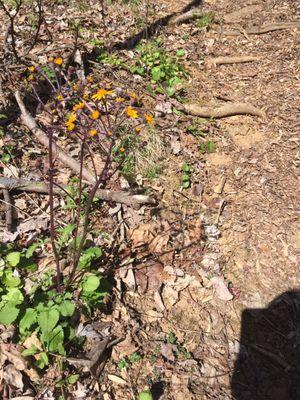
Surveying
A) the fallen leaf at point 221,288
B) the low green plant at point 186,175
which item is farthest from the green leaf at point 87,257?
the low green plant at point 186,175

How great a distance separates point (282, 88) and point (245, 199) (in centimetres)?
254

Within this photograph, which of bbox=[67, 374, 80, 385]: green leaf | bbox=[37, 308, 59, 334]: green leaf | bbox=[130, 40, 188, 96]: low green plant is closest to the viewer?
bbox=[37, 308, 59, 334]: green leaf

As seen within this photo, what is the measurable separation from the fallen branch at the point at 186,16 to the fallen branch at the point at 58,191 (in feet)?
16.1

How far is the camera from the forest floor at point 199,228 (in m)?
3.41

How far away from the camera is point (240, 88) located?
6.48 metres

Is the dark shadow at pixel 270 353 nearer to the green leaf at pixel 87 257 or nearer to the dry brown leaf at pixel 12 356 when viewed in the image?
the green leaf at pixel 87 257

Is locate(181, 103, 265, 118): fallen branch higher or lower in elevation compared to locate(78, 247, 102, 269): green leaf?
higher

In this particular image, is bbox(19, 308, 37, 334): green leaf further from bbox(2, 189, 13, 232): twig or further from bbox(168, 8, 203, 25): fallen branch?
bbox(168, 8, 203, 25): fallen branch

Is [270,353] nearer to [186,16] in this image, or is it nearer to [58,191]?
[58,191]

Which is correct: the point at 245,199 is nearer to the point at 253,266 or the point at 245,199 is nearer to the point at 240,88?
the point at 253,266

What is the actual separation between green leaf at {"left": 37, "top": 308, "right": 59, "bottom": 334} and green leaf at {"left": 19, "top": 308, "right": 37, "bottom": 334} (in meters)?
0.08

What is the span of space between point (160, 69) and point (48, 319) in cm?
467

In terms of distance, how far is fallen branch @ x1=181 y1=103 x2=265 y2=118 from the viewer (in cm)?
585

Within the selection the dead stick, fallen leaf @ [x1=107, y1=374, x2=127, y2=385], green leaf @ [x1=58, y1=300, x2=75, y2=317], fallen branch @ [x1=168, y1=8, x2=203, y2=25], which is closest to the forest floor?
fallen leaf @ [x1=107, y1=374, x2=127, y2=385]
